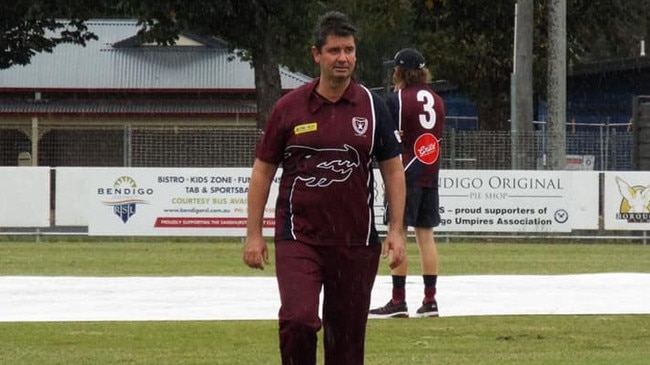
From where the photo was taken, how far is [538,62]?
40719 mm

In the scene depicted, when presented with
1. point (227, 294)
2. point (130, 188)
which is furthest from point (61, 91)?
point (227, 294)

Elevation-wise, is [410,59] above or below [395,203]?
above

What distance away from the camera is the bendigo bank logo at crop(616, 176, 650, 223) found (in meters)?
24.8

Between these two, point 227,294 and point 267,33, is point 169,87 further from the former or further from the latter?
point 227,294

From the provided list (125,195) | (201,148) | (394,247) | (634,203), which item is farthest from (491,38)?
(394,247)

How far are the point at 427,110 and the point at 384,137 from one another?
3877 millimetres

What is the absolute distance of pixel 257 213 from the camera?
7.30 m

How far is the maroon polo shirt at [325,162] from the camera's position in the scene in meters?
7.13

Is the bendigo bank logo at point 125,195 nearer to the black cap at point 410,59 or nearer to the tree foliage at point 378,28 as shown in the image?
the tree foliage at point 378,28

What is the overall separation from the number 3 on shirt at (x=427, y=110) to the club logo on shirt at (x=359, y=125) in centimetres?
396

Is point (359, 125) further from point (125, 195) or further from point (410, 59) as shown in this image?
point (125, 195)

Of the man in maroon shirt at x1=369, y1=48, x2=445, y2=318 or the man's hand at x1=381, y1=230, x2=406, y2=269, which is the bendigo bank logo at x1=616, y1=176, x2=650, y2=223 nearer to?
the man in maroon shirt at x1=369, y1=48, x2=445, y2=318

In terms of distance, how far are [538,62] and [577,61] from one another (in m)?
1.92

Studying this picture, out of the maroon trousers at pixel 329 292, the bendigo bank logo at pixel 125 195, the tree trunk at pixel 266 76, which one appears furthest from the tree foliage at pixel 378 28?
the maroon trousers at pixel 329 292
